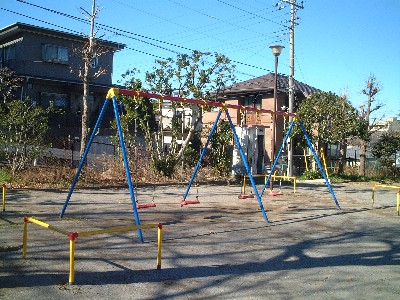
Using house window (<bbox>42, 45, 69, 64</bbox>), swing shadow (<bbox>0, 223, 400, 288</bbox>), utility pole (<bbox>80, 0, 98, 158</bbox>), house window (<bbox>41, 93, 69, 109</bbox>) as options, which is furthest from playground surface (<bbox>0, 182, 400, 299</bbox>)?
house window (<bbox>42, 45, 69, 64</bbox>)

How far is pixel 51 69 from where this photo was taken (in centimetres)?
2316

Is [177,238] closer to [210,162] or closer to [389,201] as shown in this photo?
[389,201]

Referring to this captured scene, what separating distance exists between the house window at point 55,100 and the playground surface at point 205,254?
13.2 meters

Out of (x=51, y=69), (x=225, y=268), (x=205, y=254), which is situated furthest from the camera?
(x=51, y=69)

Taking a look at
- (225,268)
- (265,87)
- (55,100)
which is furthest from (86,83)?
(265,87)

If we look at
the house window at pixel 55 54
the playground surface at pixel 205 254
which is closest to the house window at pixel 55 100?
the house window at pixel 55 54

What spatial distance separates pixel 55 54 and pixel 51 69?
36.7 inches

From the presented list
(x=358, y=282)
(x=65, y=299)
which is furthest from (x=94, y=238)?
(x=358, y=282)

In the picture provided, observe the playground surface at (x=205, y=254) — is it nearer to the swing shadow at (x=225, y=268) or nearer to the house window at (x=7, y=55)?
the swing shadow at (x=225, y=268)

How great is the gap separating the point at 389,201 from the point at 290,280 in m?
10.5

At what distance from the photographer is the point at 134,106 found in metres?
15.6

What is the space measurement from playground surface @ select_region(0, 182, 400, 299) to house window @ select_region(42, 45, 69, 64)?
1433 cm

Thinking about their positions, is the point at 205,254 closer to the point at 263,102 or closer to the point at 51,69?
the point at 51,69

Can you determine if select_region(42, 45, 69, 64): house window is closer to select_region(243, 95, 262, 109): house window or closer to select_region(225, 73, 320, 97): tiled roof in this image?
select_region(225, 73, 320, 97): tiled roof
